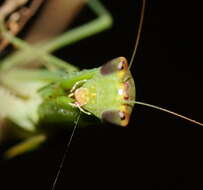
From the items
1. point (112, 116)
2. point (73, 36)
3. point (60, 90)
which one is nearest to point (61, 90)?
point (60, 90)

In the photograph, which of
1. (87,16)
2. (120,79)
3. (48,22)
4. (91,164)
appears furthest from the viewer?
(91,164)

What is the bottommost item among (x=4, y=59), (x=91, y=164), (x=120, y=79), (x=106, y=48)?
(x=120, y=79)

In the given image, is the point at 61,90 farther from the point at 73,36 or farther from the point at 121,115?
the point at 73,36

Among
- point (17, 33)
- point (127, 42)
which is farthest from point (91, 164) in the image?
point (17, 33)

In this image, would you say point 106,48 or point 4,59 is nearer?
point 4,59

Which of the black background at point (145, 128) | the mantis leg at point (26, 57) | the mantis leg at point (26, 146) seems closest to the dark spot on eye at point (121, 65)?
the mantis leg at point (26, 57)

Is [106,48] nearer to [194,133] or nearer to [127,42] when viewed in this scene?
[127,42]

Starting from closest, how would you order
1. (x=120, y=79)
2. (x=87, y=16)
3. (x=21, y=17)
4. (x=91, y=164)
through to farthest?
(x=120, y=79) < (x=21, y=17) < (x=87, y=16) < (x=91, y=164)

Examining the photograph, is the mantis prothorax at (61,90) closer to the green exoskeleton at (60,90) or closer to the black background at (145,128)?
the green exoskeleton at (60,90)

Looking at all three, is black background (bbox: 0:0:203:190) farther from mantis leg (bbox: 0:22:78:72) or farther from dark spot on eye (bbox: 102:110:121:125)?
dark spot on eye (bbox: 102:110:121:125)
